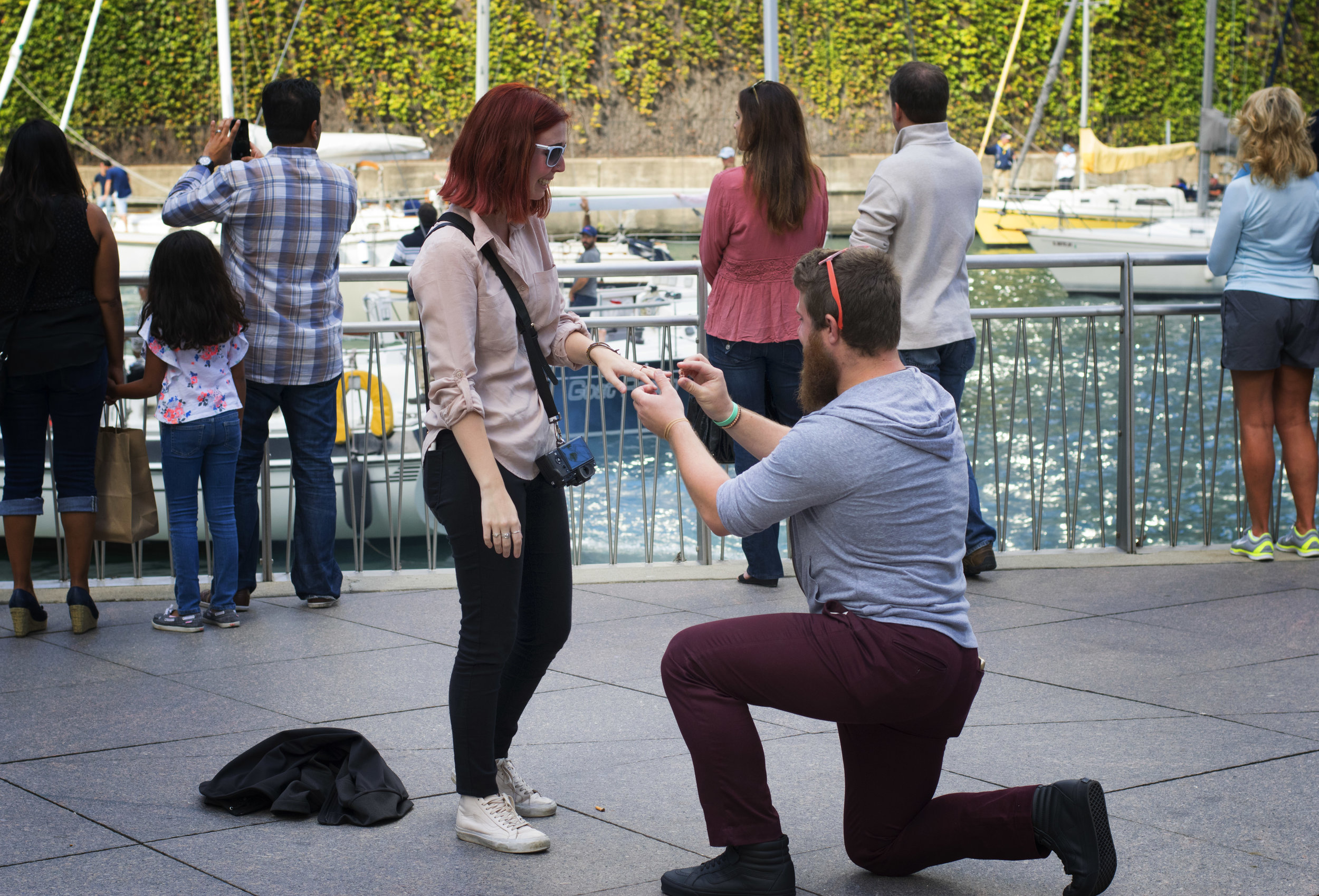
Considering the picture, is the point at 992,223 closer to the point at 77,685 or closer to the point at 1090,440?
the point at 1090,440

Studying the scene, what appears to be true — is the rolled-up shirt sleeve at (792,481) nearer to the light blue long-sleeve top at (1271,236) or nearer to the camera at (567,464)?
the camera at (567,464)

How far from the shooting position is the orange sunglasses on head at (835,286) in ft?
9.62

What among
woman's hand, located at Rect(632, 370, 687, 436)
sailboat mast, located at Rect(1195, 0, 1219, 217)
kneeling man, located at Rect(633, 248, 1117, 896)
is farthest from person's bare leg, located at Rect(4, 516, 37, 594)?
sailboat mast, located at Rect(1195, 0, 1219, 217)

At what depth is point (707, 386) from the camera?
3.16 metres

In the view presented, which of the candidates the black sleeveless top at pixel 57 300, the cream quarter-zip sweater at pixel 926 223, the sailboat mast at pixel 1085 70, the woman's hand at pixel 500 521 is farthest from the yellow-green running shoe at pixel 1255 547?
the sailboat mast at pixel 1085 70

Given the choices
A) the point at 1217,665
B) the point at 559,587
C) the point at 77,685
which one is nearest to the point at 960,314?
the point at 1217,665

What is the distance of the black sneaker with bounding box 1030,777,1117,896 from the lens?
285cm

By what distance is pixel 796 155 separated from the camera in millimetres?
5586

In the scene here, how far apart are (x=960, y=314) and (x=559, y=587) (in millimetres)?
2941

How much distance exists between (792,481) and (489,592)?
0.81 m

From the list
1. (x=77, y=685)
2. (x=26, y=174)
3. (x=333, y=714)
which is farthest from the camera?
(x=26, y=174)

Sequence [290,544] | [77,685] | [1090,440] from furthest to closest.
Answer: [1090,440], [290,544], [77,685]

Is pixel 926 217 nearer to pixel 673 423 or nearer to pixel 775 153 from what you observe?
pixel 775 153

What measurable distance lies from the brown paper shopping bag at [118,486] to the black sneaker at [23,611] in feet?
1.11
